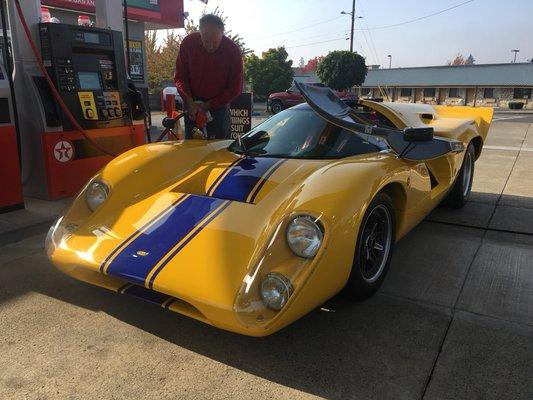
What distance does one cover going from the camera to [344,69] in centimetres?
3312

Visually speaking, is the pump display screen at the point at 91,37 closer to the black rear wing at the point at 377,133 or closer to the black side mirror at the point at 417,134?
the black rear wing at the point at 377,133

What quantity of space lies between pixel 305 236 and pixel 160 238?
2.50ft

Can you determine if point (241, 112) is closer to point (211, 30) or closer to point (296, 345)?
point (211, 30)

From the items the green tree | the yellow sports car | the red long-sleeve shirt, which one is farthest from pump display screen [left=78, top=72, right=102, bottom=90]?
the green tree

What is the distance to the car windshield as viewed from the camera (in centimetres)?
301

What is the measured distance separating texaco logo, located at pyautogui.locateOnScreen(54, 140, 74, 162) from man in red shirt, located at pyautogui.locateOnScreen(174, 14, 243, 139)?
122 centimetres

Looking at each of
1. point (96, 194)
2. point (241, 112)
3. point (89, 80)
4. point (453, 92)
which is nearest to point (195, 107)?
point (89, 80)

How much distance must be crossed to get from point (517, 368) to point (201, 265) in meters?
1.46

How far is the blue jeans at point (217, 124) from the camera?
4688 mm

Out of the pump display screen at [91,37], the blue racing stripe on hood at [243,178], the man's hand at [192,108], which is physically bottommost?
the blue racing stripe on hood at [243,178]

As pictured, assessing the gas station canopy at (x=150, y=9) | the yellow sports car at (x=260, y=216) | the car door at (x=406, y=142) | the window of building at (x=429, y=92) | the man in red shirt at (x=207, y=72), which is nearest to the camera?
the yellow sports car at (x=260, y=216)

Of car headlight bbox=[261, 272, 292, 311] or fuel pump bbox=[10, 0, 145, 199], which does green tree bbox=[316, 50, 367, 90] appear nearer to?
fuel pump bbox=[10, 0, 145, 199]

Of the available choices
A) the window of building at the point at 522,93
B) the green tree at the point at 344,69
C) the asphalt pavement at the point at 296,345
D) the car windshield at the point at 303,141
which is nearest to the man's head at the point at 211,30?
the car windshield at the point at 303,141

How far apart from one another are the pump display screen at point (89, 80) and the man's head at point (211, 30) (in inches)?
53.2
